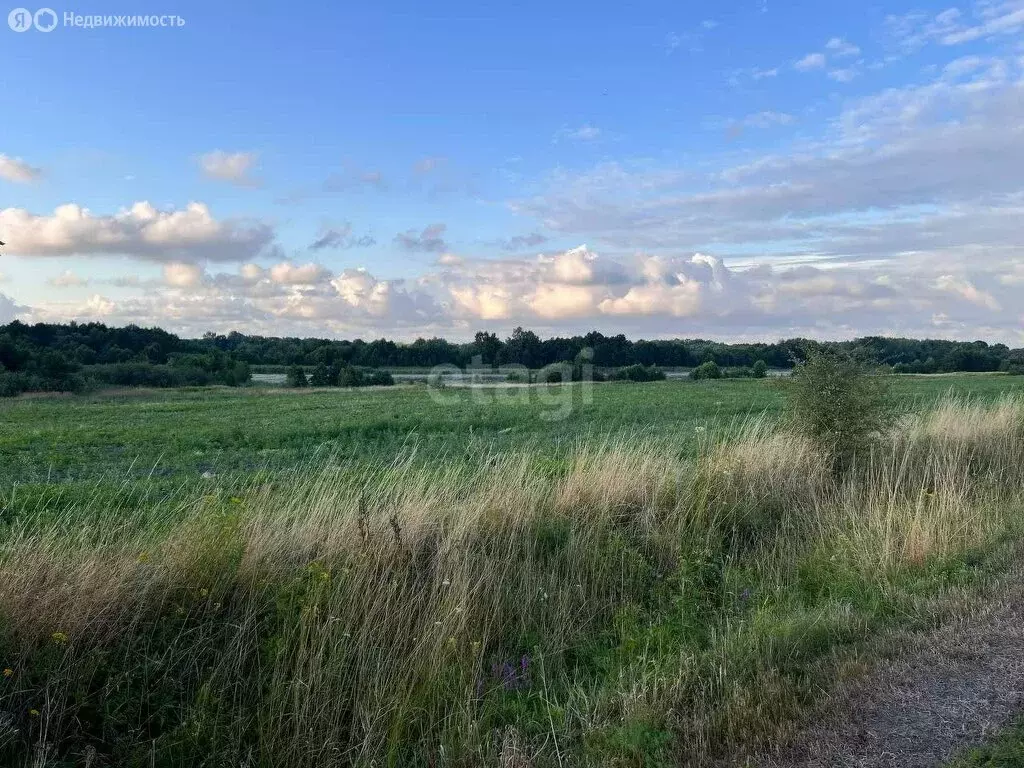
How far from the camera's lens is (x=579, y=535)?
699cm

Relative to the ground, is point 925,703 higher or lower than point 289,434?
higher

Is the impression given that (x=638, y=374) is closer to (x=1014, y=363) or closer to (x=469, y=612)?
(x=1014, y=363)

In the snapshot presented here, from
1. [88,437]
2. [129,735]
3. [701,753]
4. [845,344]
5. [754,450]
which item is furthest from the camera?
[88,437]

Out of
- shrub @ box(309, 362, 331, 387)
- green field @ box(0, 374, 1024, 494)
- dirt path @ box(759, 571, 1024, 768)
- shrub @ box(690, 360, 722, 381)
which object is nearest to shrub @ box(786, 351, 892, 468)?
green field @ box(0, 374, 1024, 494)

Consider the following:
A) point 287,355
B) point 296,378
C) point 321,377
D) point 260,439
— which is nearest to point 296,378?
point 296,378

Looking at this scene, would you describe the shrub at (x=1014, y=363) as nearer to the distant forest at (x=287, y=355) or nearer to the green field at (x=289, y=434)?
the distant forest at (x=287, y=355)

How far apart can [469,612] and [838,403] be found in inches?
317

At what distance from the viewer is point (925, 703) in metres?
3.51

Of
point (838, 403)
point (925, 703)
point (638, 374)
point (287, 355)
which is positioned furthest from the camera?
point (287, 355)

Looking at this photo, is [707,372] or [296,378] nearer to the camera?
[296,378]

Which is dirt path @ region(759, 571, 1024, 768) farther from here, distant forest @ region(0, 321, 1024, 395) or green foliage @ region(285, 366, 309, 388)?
green foliage @ region(285, 366, 309, 388)

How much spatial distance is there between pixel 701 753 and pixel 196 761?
2733mm

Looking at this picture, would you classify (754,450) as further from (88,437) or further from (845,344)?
(88,437)

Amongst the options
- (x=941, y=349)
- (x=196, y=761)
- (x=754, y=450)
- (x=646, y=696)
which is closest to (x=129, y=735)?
(x=196, y=761)
